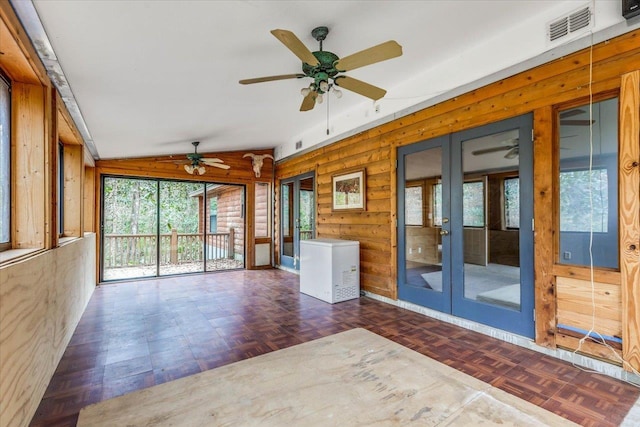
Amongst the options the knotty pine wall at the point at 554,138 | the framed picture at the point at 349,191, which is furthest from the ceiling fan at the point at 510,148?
the framed picture at the point at 349,191

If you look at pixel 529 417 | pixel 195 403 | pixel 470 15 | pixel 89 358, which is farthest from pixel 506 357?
pixel 89 358

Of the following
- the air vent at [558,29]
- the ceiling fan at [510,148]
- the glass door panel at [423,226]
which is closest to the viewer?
the air vent at [558,29]

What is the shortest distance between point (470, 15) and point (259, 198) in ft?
18.5

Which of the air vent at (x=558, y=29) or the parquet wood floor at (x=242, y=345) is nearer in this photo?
the parquet wood floor at (x=242, y=345)

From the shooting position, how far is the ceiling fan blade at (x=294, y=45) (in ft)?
6.32

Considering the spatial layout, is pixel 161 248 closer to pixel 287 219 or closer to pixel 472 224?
pixel 287 219

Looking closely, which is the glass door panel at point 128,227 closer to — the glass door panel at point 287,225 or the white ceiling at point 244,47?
the white ceiling at point 244,47

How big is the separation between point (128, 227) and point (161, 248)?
72 centimetres

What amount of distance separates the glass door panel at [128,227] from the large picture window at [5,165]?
3942 millimetres

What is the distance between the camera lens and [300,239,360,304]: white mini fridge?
4.24m

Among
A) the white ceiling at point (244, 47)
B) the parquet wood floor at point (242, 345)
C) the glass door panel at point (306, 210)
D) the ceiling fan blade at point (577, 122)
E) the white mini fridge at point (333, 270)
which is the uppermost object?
the white ceiling at point (244, 47)

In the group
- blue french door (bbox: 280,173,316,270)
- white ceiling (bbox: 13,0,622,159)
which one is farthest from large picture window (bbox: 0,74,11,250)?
blue french door (bbox: 280,173,316,270)

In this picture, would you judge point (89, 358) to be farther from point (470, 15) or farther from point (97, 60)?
point (470, 15)

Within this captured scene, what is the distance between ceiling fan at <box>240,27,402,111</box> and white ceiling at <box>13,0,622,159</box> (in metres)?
0.25
